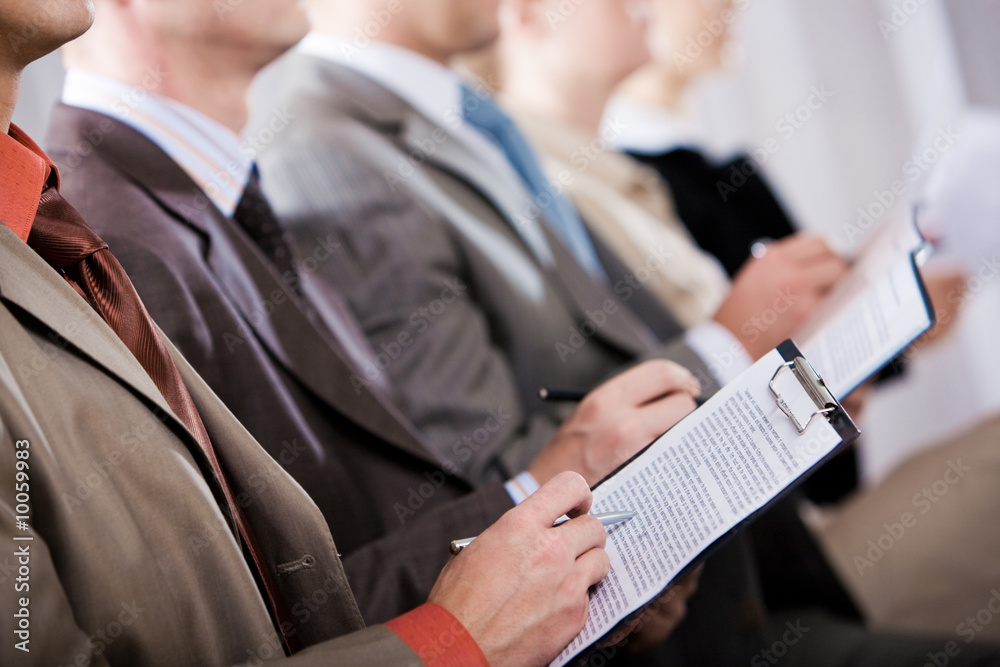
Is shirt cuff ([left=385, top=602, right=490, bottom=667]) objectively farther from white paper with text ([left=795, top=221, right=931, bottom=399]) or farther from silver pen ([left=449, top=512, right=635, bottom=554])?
white paper with text ([left=795, top=221, right=931, bottom=399])

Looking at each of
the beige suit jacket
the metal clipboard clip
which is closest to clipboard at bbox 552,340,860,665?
the metal clipboard clip

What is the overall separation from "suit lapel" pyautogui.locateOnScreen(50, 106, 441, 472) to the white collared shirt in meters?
0.02

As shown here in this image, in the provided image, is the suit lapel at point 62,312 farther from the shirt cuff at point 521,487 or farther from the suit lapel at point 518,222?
the suit lapel at point 518,222

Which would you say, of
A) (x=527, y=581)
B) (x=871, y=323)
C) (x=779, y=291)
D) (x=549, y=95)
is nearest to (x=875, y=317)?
(x=871, y=323)

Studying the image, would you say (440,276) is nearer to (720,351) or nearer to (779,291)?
(720,351)

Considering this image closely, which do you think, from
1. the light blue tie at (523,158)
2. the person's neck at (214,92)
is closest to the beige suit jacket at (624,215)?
the light blue tie at (523,158)

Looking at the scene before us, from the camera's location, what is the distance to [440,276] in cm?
114

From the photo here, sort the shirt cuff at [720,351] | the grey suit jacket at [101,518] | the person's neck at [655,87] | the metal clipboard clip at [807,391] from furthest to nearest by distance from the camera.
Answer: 1. the person's neck at [655,87]
2. the shirt cuff at [720,351]
3. the metal clipboard clip at [807,391]
4. the grey suit jacket at [101,518]

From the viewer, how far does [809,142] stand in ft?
8.07

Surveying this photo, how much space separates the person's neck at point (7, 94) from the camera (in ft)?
2.10

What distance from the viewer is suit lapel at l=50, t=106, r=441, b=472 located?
835 mm

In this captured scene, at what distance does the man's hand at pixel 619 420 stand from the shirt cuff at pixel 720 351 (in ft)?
0.47

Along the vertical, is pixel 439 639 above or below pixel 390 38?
below

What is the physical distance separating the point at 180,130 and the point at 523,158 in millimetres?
651
